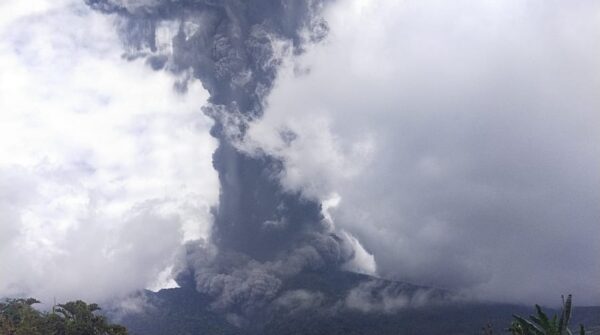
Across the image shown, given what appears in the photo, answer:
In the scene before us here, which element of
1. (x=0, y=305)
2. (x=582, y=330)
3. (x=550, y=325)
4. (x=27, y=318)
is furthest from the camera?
(x=0, y=305)

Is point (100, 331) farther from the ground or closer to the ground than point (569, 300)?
closer to the ground

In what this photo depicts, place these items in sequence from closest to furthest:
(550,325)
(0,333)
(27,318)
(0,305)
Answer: (550,325)
(0,333)
(27,318)
(0,305)

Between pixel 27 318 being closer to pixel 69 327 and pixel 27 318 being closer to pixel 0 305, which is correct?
pixel 69 327

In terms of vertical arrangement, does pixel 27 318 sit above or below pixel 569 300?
below

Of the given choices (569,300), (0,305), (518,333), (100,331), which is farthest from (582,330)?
(0,305)

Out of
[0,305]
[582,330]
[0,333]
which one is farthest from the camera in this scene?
[0,305]

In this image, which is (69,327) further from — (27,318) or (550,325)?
(550,325)

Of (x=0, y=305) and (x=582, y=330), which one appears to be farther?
(x=0, y=305)

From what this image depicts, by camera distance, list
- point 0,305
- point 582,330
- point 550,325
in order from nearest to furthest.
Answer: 1. point 582,330
2. point 550,325
3. point 0,305

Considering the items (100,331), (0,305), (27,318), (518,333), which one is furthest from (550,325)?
(0,305)
